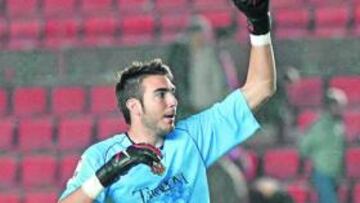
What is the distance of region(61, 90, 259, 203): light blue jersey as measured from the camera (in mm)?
4461

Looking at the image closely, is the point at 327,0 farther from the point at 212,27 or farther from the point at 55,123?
the point at 55,123

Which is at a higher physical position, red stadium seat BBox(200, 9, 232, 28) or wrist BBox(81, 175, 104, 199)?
red stadium seat BBox(200, 9, 232, 28)

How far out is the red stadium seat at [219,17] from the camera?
9.30 metres

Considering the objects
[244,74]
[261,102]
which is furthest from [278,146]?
[261,102]

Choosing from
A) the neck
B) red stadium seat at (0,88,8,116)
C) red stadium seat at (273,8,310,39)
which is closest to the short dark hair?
the neck

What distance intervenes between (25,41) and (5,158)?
3.34 feet

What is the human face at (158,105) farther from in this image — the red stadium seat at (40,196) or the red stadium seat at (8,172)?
the red stadium seat at (8,172)

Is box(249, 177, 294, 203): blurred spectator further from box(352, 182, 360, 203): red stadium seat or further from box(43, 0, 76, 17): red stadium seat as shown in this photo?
box(43, 0, 76, 17): red stadium seat

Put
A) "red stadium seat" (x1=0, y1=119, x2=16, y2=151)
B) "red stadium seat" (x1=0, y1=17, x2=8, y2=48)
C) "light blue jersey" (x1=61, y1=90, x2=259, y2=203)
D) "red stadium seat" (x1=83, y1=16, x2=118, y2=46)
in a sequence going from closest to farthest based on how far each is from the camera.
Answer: "light blue jersey" (x1=61, y1=90, x2=259, y2=203), "red stadium seat" (x1=0, y1=119, x2=16, y2=151), "red stadium seat" (x1=83, y1=16, x2=118, y2=46), "red stadium seat" (x1=0, y1=17, x2=8, y2=48)

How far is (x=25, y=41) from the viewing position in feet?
31.9

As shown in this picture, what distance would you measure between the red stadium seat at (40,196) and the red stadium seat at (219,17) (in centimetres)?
175

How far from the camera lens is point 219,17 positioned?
9414mm

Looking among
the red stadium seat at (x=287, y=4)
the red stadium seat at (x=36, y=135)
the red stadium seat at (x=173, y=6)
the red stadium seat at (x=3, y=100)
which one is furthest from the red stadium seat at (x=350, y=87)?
the red stadium seat at (x=3, y=100)

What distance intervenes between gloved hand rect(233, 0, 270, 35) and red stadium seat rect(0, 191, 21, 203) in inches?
182
